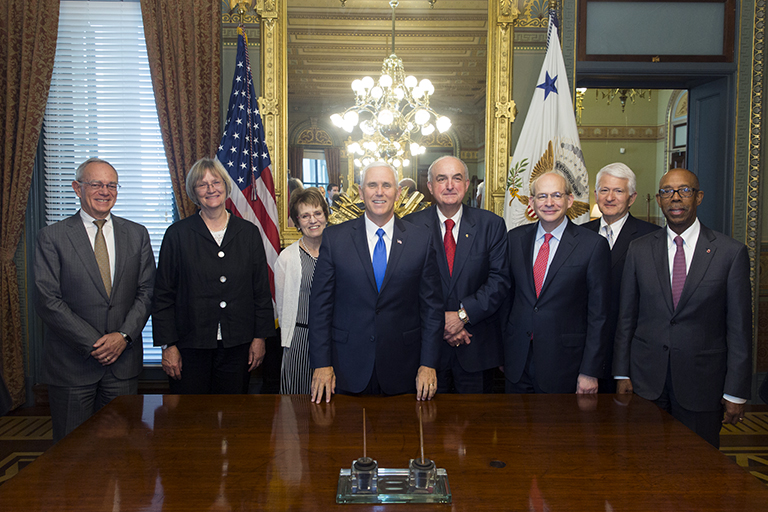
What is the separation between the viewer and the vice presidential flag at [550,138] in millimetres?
3990

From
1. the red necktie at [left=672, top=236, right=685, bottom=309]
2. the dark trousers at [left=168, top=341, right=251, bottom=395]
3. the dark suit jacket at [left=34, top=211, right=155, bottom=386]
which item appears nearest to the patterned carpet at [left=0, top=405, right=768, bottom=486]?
the dark suit jacket at [left=34, top=211, right=155, bottom=386]

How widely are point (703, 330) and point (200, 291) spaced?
238 centimetres

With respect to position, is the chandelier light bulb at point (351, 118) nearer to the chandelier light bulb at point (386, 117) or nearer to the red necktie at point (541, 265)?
the chandelier light bulb at point (386, 117)

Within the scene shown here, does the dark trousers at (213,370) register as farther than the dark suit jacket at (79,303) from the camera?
Yes

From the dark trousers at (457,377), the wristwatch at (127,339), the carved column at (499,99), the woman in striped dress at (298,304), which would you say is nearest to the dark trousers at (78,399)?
the wristwatch at (127,339)

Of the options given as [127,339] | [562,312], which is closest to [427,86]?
[562,312]

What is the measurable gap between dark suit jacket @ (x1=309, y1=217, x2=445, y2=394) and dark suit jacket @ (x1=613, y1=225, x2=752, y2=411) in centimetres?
95

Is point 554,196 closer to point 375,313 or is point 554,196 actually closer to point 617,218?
point 617,218

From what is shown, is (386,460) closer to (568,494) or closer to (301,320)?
(568,494)

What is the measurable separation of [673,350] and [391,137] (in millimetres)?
2726

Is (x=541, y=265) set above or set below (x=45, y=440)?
above

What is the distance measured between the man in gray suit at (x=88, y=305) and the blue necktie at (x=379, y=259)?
51.5 inches

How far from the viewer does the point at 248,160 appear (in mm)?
3938

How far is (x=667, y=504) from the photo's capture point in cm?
122
